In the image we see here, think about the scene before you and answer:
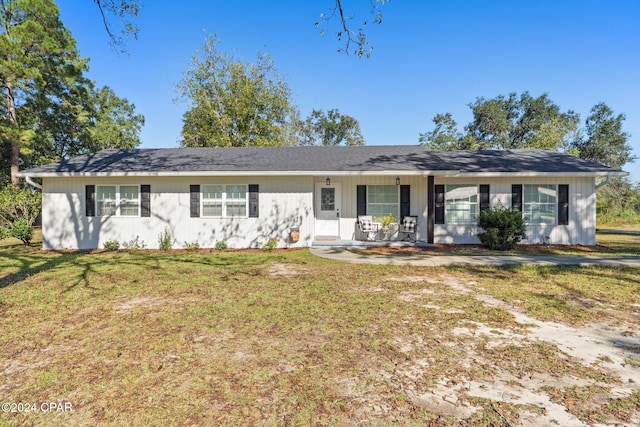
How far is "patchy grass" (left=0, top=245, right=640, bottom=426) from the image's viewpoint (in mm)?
2475

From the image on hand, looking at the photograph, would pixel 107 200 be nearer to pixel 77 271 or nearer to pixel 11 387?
pixel 77 271

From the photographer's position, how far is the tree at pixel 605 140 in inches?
1185

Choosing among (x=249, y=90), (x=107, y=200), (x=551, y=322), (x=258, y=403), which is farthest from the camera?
(x=249, y=90)

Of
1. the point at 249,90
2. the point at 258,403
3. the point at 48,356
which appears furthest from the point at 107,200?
the point at 249,90

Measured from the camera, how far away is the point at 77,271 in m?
7.80

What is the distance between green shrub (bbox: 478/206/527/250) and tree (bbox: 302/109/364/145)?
2952cm

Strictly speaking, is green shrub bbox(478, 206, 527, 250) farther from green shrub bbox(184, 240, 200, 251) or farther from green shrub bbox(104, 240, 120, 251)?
green shrub bbox(104, 240, 120, 251)

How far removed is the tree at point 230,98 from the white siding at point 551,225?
16599 mm

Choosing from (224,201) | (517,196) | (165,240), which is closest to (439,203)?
(517,196)

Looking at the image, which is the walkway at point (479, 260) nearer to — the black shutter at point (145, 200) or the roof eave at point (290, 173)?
the roof eave at point (290, 173)

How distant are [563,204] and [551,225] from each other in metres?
0.86

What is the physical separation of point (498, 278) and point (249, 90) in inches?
878

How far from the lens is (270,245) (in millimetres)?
11258

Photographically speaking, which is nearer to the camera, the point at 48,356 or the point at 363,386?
the point at 363,386
